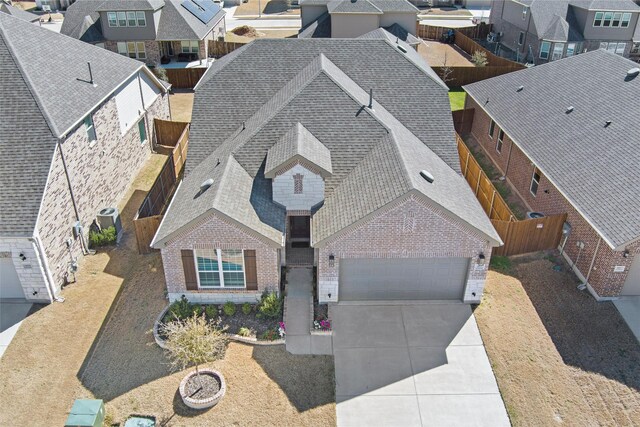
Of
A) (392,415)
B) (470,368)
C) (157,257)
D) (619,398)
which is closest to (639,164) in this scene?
(619,398)

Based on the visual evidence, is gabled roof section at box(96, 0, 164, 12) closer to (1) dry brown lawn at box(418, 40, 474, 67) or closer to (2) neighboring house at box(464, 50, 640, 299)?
(1) dry brown lawn at box(418, 40, 474, 67)

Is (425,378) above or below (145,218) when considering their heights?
below

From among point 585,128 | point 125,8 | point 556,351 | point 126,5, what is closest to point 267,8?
point 126,5

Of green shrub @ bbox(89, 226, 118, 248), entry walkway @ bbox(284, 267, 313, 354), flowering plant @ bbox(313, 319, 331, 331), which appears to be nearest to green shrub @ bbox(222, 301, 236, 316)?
entry walkway @ bbox(284, 267, 313, 354)

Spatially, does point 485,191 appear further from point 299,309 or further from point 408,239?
point 299,309

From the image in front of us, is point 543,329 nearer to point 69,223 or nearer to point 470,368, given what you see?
point 470,368

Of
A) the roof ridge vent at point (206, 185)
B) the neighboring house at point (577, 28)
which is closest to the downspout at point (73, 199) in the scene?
the roof ridge vent at point (206, 185)

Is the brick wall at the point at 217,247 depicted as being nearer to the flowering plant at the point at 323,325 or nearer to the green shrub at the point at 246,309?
the green shrub at the point at 246,309

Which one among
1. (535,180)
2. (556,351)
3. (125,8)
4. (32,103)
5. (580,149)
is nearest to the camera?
(556,351)
